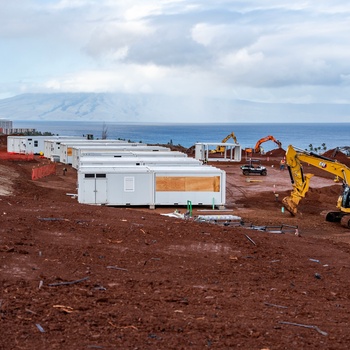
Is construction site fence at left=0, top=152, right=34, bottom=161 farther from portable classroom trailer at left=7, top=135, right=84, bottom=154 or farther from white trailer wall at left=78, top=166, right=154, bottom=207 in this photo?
white trailer wall at left=78, top=166, right=154, bottom=207

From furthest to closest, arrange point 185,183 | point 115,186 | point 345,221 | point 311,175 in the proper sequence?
1. point 185,183
2. point 115,186
3. point 311,175
4. point 345,221

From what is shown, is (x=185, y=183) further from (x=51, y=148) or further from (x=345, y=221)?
(x=51, y=148)

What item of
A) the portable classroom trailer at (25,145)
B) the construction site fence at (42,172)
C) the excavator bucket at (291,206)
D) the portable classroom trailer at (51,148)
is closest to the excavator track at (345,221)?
the excavator bucket at (291,206)

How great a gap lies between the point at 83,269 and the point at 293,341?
4786 mm

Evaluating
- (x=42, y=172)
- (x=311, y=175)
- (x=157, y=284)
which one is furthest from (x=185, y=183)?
(x=42, y=172)

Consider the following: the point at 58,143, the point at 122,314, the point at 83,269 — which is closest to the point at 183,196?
the point at 83,269

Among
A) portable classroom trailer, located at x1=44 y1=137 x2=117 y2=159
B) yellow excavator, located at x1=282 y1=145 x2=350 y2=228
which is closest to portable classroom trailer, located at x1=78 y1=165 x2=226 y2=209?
yellow excavator, located at x1=282 y1=145 x2=350 y2=228

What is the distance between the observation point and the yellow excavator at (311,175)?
31875 millimetres

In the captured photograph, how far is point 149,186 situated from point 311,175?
908 cm

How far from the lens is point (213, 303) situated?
10.7 metres

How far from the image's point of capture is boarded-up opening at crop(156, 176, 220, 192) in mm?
34562

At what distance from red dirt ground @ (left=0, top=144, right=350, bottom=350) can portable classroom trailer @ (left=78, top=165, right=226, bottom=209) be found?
14227mm

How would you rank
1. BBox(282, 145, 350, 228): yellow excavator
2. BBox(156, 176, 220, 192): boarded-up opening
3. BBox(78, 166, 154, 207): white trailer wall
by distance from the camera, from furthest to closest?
BBox(156, 176, 220, 192): boarded-up opening → BBox(78, 166, 154, 207): white trailer wall → BBox(282, 145, 350, 228): yellow excavator

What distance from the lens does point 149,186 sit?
34375mm
